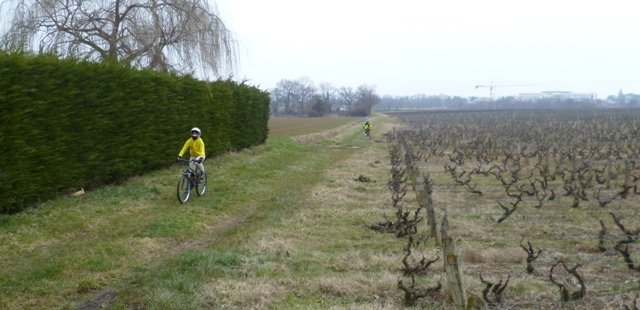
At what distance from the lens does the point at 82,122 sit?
1172cm

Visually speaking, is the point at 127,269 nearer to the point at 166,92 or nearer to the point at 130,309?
the point at 130,309

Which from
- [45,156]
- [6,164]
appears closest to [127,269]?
[6,164]

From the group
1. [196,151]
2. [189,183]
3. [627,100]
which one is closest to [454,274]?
[189,183]

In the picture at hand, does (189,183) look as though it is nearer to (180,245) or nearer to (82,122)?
(82,122)

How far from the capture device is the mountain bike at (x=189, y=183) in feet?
40.1

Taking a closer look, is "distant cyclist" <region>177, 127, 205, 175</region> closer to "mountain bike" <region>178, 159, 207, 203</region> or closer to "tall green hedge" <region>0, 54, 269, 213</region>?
"mountain bike" <region>178, 159, 207, 203</region>

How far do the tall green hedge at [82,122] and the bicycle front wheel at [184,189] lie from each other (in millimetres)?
Result: 1887

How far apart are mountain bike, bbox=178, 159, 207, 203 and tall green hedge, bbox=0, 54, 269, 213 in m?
1.89

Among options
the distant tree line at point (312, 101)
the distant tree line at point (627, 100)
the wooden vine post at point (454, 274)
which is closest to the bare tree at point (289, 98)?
the distant tree line at point (312, 101)

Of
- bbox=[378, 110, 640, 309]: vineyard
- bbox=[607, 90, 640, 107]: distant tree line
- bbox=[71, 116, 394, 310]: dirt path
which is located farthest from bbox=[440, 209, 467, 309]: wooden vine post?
bbox=[607, 90, 640, 107]: distant tree line

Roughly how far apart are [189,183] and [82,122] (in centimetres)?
250

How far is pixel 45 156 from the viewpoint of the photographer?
1033cm

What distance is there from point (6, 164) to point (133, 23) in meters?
10.5

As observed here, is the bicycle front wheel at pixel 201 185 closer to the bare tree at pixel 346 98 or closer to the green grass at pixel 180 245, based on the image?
the green grass at pixel 180 245
